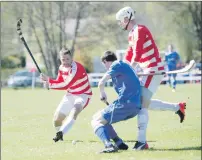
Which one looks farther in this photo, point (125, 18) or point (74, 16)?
point (74, 16)

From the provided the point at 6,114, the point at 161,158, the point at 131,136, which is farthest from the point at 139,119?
the point at 6,114

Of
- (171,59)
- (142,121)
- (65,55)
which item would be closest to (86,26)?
(171,59)

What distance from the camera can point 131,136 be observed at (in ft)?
46.3

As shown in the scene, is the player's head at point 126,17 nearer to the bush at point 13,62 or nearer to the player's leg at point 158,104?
the player's leg at point 158,104

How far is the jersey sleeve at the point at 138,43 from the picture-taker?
39.1 feet

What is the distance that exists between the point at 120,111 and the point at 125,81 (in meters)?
0.48

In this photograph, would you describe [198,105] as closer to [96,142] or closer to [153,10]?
[96,142]

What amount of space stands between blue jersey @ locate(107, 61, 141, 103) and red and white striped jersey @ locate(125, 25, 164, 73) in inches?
28.5

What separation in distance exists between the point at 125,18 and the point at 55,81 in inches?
96.4

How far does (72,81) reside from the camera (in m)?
13.8

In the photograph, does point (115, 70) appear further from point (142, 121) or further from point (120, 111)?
point (142, 121)

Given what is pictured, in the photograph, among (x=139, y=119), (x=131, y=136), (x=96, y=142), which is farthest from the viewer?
(x=131, y=136)

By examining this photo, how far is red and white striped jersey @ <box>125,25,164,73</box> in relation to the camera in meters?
11.9

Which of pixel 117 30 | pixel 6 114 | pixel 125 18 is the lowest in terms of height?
pixel 117 30
